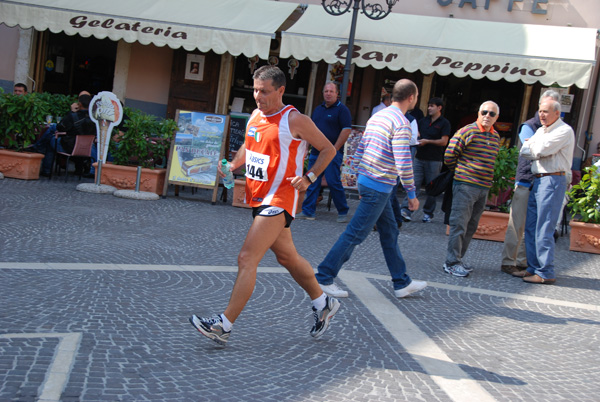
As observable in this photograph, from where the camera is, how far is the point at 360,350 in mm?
4621

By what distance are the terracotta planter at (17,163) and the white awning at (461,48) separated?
15.5ft

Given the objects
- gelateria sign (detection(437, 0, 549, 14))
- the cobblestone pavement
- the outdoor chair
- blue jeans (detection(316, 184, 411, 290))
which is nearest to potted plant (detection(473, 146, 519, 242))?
the cobblestone pavement

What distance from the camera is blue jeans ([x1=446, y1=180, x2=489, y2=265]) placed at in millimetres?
7133

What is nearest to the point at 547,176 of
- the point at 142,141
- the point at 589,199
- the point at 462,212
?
the point at 462,212

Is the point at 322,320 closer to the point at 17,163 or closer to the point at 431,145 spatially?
the point at 431,145

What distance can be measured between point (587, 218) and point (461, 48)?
4.36 meters

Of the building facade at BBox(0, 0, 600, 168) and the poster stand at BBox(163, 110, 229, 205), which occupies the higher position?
the building facade at BBox(0, 0, 600, 168)

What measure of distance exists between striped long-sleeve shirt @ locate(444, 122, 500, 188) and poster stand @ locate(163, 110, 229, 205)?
15.0 feet

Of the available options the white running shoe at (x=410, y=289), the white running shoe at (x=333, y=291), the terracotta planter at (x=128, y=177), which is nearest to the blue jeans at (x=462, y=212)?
the white running shoe at (x=410, y=289)

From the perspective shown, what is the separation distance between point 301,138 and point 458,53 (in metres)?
8.58

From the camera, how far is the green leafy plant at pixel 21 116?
10.8 m

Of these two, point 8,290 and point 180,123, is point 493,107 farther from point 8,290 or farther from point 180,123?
point 180,123

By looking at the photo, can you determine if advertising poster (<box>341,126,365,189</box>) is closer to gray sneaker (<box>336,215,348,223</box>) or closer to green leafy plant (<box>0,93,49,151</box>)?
gray sneaker (<box>336,215,348,223</box>)

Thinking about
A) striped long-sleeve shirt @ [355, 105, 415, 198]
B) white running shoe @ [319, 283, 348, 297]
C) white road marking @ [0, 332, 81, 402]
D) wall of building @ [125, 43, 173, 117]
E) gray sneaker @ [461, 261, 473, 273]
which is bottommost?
white road marking @ [0, 332, 81, 402]
